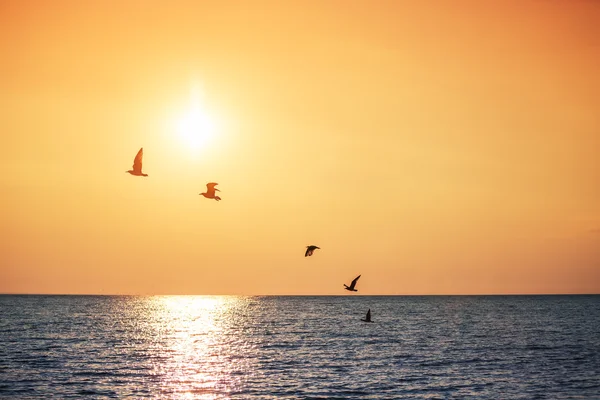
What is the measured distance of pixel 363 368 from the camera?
6488 centimetres

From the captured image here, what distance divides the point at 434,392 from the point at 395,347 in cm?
3057

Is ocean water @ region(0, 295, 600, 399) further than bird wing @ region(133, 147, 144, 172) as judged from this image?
Yes

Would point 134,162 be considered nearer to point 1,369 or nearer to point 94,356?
point 1,369

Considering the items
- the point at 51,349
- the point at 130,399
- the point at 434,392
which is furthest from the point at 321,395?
the point at 51,349

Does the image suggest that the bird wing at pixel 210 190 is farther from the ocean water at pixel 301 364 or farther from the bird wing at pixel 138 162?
the ocean water at pixel 301 364

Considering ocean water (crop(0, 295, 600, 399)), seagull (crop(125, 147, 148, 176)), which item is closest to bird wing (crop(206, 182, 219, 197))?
seagull (crop(125, 147, 148, 176))

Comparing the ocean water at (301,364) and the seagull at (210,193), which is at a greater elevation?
the seagull at (210,193)

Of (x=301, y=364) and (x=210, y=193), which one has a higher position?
(x=210, y=193)

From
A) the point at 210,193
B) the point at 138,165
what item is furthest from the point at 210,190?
the point at 138,165

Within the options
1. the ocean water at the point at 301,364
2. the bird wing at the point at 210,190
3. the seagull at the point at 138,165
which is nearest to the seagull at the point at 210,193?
the bird wing at the point at 210,190

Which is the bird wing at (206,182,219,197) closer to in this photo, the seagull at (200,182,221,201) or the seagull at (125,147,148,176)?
the seagull at (200,182,221,201)

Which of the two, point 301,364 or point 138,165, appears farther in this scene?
point 301,364

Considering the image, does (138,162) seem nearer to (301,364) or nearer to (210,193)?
(210,193)

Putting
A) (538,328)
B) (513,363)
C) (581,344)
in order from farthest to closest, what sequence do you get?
(538,328)
(581,344)
(513,363)
